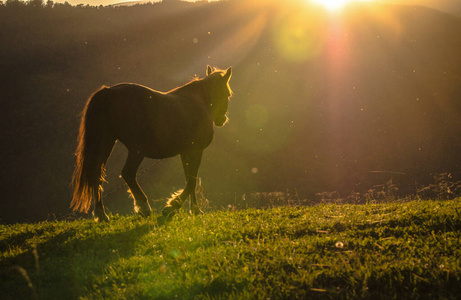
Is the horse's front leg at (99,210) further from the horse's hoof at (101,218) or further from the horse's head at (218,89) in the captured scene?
the horse's head at (218,89)

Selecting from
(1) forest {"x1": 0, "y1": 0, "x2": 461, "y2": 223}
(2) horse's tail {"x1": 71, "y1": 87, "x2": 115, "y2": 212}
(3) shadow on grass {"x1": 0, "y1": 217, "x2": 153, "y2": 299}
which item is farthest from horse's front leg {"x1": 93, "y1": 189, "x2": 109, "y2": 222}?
(1) forest {"x1": 0, "y1": 0, "x2": 461, "y2": 223}

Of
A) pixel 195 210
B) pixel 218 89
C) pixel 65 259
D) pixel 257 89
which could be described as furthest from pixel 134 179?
pixel 257 89

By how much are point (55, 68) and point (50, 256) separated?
41.4 metres

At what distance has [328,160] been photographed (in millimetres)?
Result: 32156

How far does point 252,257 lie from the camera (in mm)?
4805

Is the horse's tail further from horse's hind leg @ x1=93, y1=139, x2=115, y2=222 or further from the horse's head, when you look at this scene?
the horse's head

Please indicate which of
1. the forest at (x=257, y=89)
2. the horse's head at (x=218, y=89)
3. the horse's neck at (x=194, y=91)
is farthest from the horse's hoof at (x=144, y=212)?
the forest at (x=257, y=89)

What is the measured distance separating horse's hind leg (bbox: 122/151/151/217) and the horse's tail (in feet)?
1.78

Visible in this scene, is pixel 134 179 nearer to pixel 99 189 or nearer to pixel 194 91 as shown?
pixel 99 189

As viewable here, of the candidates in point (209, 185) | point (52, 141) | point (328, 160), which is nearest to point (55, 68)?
point (52, 141)

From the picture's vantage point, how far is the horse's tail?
7477 mm

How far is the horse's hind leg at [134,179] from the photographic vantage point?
7582 mm

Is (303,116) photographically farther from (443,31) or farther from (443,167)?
(443,31)

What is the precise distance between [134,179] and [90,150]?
3.32ft
